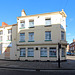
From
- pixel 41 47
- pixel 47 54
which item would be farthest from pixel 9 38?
pixel 47 54

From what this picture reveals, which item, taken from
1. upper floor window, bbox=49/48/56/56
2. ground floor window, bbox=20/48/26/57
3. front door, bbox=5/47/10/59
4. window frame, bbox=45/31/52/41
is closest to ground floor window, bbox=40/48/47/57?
upper floor window, bbox=49/48/56/56

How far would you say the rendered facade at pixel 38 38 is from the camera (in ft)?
55.6

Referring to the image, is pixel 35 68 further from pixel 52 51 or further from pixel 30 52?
pixel 30 52

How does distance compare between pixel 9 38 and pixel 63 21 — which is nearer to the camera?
pixel 63 21

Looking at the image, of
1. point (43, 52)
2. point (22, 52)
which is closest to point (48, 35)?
point (43, 52)

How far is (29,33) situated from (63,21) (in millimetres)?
7622

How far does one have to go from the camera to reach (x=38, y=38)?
57.7ft

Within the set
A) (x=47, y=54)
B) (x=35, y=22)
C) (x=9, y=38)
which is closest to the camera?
(x=47, y=54)

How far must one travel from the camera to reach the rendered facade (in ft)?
55.6

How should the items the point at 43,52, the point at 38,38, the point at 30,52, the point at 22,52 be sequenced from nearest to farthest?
the point at 43,52 < the point at 38,38 < the point at 30,52 < the point at 22,52

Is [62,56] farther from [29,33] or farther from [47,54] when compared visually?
[29,33]

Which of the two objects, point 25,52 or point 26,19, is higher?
point 26,19

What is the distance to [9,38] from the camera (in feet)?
65.9

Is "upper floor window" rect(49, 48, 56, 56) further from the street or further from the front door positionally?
the front door
